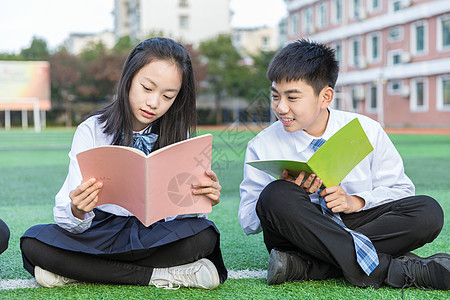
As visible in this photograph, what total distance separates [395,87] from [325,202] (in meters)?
18.0

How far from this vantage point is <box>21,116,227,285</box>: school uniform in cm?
153

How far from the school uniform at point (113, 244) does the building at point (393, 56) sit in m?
14.1

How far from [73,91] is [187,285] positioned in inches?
1021

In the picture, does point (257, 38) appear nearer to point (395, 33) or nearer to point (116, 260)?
point (395, 33)

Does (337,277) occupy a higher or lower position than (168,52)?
lower

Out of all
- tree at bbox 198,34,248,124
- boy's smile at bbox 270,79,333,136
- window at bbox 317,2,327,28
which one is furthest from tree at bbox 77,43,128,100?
boy's smile at bbox 270,79,333,136

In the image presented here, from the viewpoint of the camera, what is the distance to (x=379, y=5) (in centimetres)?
1931

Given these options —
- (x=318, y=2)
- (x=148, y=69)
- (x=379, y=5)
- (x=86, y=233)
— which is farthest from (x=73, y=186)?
(x=318, y=2)

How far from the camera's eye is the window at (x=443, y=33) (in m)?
16.4

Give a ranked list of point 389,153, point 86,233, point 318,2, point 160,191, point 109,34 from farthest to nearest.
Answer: point 109,34
point 318,2
point 389,153
point 86,233
point 160,191

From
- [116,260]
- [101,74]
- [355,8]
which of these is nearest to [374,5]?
[355,8]

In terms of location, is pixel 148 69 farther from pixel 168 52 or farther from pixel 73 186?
pixel 73 186

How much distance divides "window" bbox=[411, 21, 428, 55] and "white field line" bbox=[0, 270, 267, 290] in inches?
667

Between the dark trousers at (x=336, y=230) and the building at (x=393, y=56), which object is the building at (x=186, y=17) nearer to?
the building at (x=393, y=56)
